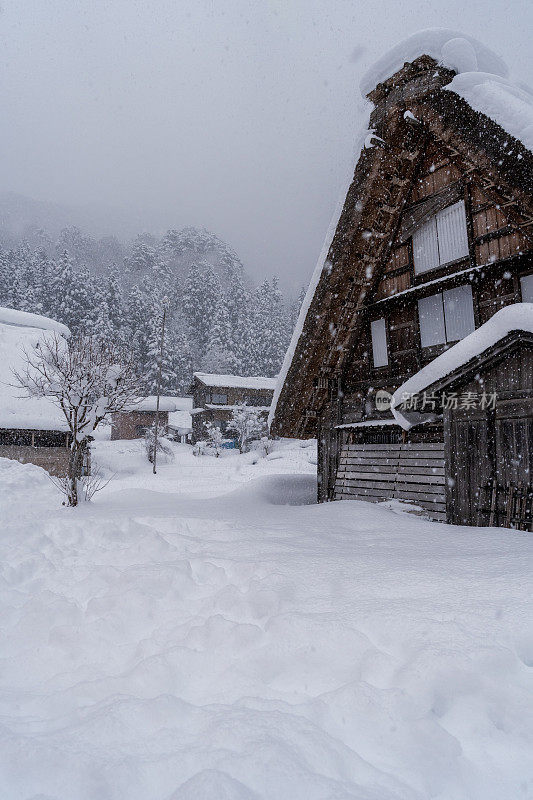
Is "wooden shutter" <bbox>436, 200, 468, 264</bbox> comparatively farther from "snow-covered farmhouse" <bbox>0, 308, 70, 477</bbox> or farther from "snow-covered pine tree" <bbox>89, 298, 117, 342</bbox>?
"snow-covered pine tree" <bbox>89, 298, 117, 342</bbox>

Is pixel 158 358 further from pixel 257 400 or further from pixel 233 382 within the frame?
pixel 257 400

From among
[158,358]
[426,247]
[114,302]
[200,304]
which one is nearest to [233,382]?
[158,358]

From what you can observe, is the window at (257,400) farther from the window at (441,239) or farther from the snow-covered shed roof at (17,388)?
the window at (441,239)

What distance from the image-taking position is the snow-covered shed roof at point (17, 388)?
18609 mm

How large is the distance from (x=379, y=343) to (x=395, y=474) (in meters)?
2.90

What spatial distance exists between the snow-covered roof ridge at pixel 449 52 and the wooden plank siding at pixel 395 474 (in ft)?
20.6

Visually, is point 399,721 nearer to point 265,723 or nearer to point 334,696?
point 334,696

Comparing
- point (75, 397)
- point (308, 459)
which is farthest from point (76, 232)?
point (75, 397)

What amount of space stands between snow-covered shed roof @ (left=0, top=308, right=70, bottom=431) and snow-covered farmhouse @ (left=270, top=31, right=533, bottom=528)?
443 inches

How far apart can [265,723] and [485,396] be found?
18.2ft

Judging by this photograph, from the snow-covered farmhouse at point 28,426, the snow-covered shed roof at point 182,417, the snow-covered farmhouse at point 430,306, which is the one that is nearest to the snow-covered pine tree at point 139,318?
the snow-covered shed roof at point 182,417

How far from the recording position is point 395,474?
808 cm

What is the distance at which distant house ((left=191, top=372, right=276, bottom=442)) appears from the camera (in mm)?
38812

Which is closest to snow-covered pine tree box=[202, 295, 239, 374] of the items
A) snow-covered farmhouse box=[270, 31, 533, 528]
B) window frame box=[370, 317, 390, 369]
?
snow-covered farmhouse box=[270, 31, 533, 528]
